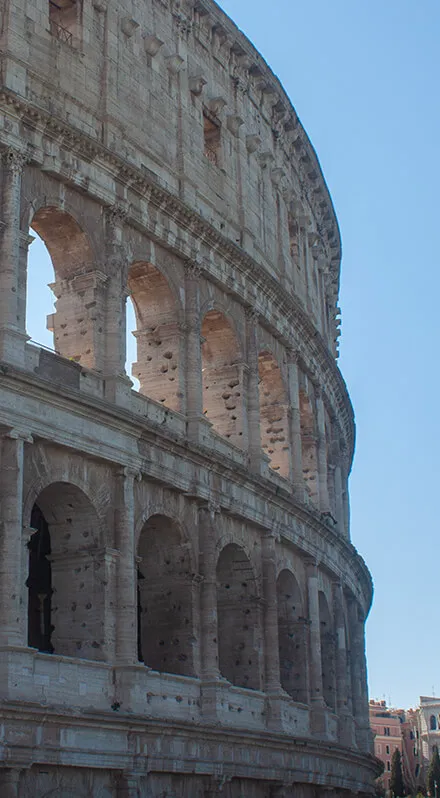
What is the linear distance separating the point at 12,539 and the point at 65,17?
1086 cm

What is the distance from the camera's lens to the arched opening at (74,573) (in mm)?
19906

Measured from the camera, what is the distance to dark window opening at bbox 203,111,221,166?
28.2m

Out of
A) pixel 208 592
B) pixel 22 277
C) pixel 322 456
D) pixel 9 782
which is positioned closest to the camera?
pixel 9 782

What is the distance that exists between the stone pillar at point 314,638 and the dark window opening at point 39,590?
793 cm

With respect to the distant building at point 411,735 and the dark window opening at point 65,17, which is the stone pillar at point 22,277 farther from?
the distant building at point 411,735

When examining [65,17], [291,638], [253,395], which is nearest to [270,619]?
[291,638]

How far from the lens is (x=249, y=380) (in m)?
27.0

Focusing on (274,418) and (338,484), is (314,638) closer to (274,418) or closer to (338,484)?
(274,418)

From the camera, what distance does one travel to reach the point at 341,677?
1221 inches

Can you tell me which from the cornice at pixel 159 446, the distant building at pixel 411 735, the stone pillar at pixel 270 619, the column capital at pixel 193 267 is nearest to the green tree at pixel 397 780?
the distant building at pixel 411 735

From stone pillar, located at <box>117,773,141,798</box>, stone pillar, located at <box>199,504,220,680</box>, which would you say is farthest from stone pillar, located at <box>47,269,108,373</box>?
stone pillar, located at <box>117,773,141,798</box>

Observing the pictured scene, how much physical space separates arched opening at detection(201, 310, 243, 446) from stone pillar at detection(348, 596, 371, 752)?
381 inches

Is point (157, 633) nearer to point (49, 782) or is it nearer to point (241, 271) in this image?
point (49, 782)

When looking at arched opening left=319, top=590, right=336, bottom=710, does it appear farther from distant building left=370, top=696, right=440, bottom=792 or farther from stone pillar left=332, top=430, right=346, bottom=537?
distant building left=370, top=696, right=440, bottom=792
